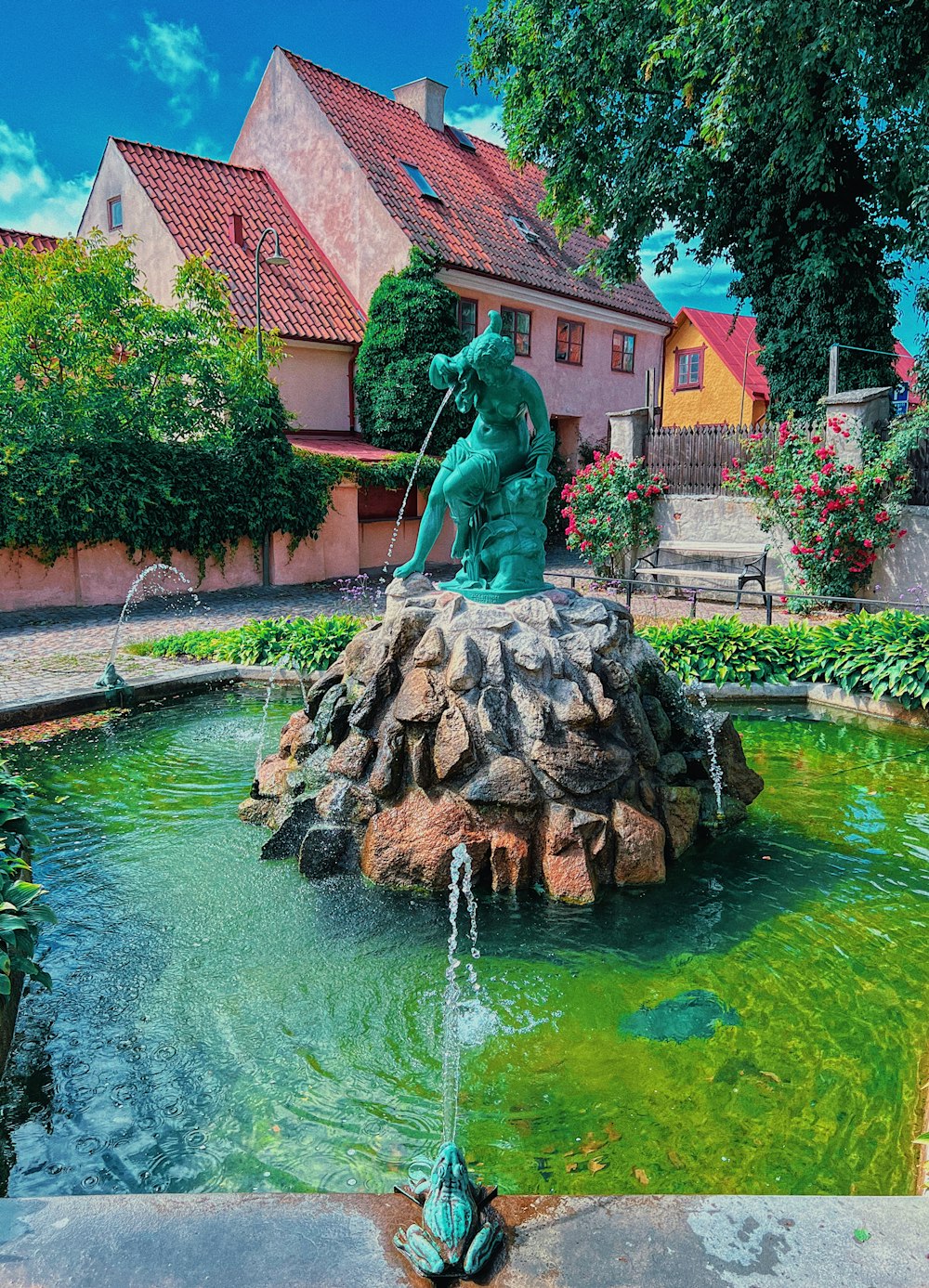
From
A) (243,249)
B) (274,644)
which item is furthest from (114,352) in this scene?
(274,644)

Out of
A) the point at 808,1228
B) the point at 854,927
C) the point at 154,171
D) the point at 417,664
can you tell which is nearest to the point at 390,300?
the point at 154,171

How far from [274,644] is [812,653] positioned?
247 inches

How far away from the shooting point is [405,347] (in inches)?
880

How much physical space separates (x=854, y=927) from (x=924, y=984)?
63cm

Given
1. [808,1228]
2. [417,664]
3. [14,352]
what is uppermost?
[14,352]

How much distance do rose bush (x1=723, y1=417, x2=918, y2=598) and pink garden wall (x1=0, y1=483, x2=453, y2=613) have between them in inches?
383

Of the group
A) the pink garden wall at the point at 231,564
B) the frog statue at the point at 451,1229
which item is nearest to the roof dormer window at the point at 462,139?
the pink garden wall at the point at 231,564

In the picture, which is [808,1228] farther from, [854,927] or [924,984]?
[854,927]

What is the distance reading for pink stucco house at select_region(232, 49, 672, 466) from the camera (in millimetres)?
23484

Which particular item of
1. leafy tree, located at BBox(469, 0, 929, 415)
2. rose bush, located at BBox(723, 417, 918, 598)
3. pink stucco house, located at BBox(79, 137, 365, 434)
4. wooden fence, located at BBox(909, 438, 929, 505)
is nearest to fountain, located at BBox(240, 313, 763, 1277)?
rose bush, located at BBox(723, 417, 918, 598)

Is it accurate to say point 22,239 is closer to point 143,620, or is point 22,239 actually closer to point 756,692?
point 143,620

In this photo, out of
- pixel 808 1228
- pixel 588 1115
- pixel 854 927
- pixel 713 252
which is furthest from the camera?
pixel 713 252

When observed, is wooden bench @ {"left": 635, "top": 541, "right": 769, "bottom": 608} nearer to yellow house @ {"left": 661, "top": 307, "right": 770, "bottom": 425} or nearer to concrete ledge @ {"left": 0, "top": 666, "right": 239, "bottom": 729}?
concrete ledge @ {"left": 0, "top": 666, "right": 239, "bottom": 729}

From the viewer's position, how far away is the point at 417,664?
5996mm
